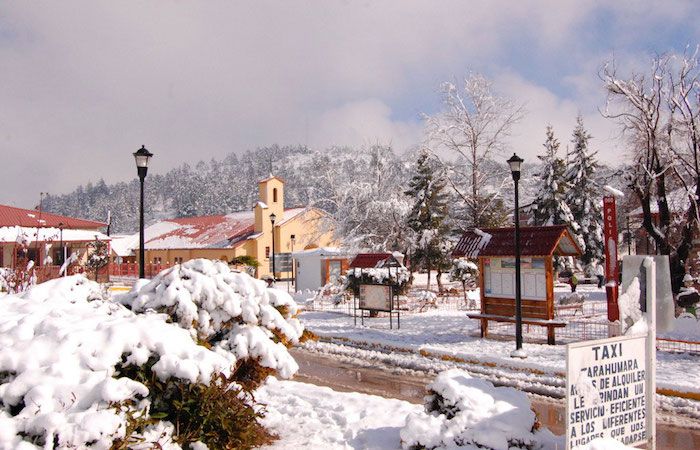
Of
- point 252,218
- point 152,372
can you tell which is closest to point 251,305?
point 152,372

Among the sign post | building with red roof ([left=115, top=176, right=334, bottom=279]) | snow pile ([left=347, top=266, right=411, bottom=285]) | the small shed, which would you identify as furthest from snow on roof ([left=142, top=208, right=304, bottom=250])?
the sign post

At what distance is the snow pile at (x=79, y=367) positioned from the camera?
16.3ft

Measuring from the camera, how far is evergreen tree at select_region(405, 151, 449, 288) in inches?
1451

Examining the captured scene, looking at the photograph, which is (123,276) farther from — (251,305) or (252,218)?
(251,305)

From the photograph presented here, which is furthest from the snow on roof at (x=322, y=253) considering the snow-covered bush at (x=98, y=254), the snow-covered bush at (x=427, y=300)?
the snow-covered bush at (x=98, y=254)

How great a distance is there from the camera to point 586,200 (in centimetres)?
4778

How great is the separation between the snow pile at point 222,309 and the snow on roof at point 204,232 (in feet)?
134

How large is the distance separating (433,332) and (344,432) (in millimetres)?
11673

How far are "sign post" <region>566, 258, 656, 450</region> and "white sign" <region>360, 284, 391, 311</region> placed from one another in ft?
46.1

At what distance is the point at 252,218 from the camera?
179ft

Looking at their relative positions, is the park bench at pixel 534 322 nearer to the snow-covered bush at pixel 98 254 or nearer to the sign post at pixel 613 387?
the sign post at pixel 613 387

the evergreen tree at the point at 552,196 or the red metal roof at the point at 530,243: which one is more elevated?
the evergreen tree at the point at 552,196

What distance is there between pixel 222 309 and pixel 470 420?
333cm

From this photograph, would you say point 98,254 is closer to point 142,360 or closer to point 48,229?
point 48,229
